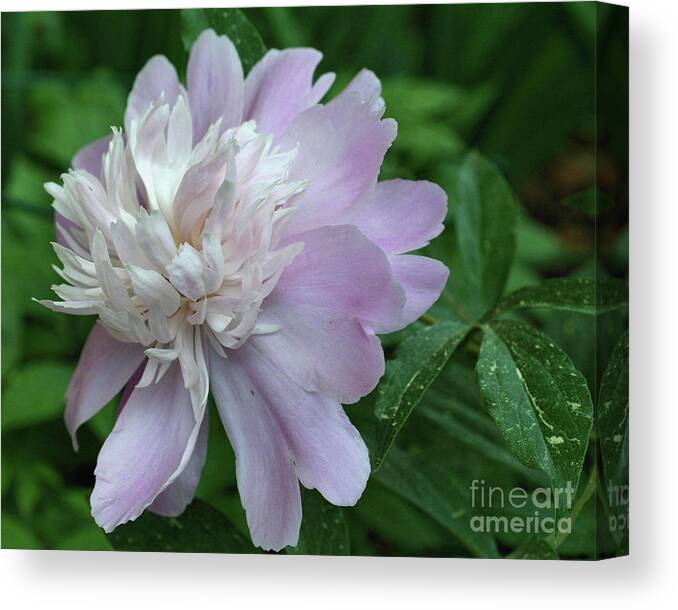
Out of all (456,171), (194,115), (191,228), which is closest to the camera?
(191,228)

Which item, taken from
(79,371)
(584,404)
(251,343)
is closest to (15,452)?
(79,371)

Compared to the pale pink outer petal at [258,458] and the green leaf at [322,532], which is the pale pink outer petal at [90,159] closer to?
the pale pink outer petal at [258,458]

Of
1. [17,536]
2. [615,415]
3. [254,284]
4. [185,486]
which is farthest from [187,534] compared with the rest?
[615,415]

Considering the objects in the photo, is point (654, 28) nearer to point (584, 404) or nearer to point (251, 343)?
point (584, 404)

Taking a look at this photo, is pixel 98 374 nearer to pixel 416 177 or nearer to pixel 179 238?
pixel 179 238

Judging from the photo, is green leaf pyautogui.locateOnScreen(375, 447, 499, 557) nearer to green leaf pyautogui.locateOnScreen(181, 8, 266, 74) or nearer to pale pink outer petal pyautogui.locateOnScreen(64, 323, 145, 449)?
pale pink outer petal pyautogui.locateOnScreen(64, 323, 145, 449)
